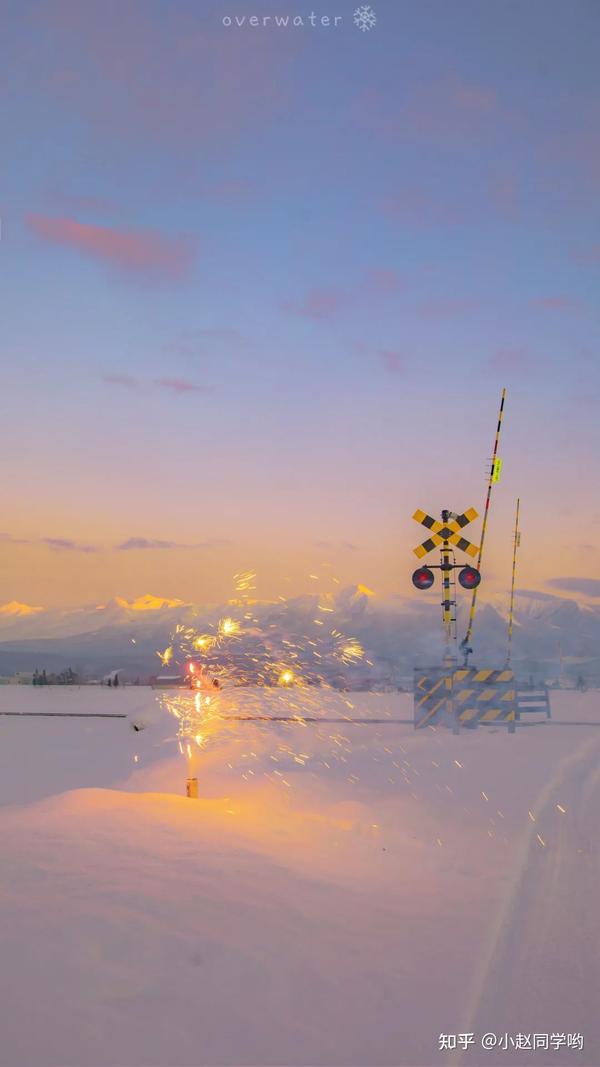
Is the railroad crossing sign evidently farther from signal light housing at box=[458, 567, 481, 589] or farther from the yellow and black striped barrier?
the yellow and black striped barrier

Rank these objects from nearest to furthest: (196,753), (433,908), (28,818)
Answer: (433,908), (28,818), (196,753)

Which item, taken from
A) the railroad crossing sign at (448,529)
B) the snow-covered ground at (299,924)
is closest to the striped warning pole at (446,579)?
the railroad crossing sign at (448,529)

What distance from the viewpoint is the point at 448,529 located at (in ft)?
55.1

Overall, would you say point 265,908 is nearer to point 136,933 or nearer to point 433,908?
point 136,933

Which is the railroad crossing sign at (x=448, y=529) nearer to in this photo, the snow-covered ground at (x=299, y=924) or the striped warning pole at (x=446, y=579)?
the striped warning pole at (x=446, y=579)

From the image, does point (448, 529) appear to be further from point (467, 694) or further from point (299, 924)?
point (299, 924)

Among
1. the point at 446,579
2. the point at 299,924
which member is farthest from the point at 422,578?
the point at 299,924

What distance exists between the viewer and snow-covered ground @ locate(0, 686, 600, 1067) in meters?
5.17

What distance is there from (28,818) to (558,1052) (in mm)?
6359

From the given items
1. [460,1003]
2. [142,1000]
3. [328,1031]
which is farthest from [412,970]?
[142,1000]

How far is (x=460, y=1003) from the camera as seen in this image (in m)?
5.73

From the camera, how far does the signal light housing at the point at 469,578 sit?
54.0 feet

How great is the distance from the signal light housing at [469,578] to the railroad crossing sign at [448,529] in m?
0.40

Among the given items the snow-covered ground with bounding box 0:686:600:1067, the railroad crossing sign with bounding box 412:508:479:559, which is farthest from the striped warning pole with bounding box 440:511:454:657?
the snow-covered ground with bounding box 0:686:600:1067
